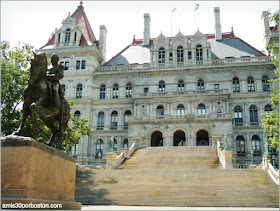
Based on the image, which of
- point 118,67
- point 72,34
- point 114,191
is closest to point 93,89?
point 118,67

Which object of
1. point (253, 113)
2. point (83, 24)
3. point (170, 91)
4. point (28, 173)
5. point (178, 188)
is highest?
point (83, 24)

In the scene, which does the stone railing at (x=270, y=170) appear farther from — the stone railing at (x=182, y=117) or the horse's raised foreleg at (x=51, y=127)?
the horse's raised foreleg at (x=51, y=127)

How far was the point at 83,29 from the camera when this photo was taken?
5038 cm

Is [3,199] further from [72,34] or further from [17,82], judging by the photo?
[72,34]

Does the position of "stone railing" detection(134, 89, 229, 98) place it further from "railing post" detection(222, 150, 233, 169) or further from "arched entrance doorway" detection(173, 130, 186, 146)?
"railing post" detection(222, 150, 233, 169)

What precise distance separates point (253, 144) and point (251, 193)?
941 inches

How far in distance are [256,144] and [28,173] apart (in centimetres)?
3649

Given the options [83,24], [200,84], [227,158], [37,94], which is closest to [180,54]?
[200,84]

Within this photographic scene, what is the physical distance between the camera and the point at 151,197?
1680 centimetres

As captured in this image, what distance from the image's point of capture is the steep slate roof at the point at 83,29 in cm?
4866

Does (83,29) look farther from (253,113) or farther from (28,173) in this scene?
(28,173)

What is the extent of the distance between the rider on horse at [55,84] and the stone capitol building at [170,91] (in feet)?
93.7

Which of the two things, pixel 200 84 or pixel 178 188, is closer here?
pixel 178 188

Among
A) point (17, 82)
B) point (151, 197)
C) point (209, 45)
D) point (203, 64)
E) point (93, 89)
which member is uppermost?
point (209, 45)
